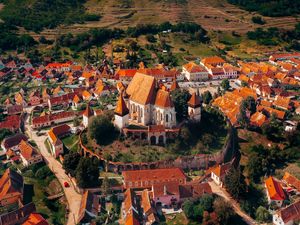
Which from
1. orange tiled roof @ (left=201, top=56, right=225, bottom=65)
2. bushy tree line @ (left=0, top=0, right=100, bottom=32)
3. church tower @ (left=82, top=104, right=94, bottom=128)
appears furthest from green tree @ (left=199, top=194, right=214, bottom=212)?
bushy tree line @ (left=0, top=0, right=100, bottom=32)

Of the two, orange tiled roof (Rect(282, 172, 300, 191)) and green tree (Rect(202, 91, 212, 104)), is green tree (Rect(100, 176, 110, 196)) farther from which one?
green tree (Rect(202, 91, 212, 104))

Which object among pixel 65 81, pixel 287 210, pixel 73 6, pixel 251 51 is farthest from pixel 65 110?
pixel 73 6

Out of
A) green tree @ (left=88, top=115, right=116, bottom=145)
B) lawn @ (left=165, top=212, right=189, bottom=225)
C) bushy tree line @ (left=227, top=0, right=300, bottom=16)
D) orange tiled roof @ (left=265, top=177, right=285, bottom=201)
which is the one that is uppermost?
bushy tree line @ (left=227, top=0, right=300, bottom=16)

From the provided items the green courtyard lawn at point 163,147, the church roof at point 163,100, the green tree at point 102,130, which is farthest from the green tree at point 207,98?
the green tree at point 102,130

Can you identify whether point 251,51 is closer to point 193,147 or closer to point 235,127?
point 235,127

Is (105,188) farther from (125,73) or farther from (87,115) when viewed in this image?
(125,73)

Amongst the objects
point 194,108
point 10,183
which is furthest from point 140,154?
point 10,183
